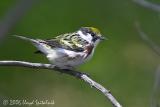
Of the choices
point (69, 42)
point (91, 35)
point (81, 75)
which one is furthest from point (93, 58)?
point (81, 75)

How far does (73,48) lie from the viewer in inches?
196

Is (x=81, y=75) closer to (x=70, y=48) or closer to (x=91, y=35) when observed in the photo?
(x=70, y=48)

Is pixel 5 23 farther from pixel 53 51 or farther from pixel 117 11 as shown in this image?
pixel 117 11

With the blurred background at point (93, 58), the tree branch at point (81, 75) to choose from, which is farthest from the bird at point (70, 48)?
the blurred background at point (93, 58)

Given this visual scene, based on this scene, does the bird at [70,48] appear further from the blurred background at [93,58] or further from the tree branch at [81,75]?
the blurred background at [93,58]

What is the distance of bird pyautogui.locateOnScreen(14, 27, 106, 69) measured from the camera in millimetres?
4707

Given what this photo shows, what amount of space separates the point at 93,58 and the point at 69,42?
227 cm

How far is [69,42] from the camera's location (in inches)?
199

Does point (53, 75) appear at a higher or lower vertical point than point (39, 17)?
lower

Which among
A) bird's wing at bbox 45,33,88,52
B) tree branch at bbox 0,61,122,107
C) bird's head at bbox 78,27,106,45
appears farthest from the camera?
bird's head at bbox 78,27,106,45

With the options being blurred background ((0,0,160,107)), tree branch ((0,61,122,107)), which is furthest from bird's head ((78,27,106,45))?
blurred background ((0,0,160,107))

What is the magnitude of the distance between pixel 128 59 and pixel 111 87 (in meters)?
0.50

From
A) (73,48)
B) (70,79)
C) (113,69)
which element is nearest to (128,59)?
(113,69)

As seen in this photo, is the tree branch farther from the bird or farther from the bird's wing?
the bird's wing
